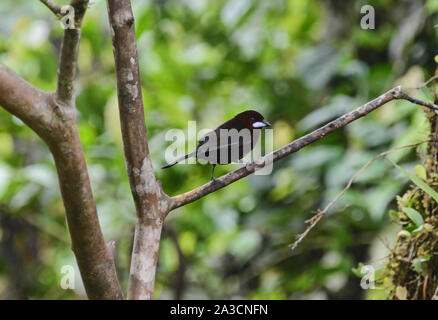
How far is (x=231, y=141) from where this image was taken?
1.60m

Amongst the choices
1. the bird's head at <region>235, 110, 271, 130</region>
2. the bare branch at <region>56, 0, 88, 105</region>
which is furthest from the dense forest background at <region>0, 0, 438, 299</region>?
the bare branch at <region>56, 0, 88, 105</region>

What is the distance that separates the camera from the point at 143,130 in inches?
49.6

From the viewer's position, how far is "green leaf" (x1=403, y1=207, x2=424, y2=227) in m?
1.56

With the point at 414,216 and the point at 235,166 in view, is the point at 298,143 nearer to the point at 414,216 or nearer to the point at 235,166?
the point at 414,216

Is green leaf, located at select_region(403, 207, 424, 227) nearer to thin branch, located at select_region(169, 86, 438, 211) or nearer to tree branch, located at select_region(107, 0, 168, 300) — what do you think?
thin branch, located at select_region(169, 86, 438, 211)

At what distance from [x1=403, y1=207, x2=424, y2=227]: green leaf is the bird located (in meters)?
0.45

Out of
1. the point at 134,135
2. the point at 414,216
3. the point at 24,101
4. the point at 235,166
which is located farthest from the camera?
the point at 235,166

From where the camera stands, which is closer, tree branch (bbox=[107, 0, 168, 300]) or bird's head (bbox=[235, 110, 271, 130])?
tree branch (bbox=[107, 0, 168, 300])

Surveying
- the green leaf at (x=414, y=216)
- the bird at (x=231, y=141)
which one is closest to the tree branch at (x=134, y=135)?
the bird at (x=231, y=141)

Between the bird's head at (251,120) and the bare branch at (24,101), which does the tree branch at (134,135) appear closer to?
the bare branch at (24,101)

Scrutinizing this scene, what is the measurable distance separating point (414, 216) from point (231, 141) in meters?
0.54

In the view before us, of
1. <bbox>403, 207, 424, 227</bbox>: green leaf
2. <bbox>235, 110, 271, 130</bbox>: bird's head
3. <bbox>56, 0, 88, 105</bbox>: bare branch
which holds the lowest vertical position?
<bbox>403, 207, 424, 227</bbox>: green leaf

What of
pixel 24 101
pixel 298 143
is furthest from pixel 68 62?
pixel 298 143
